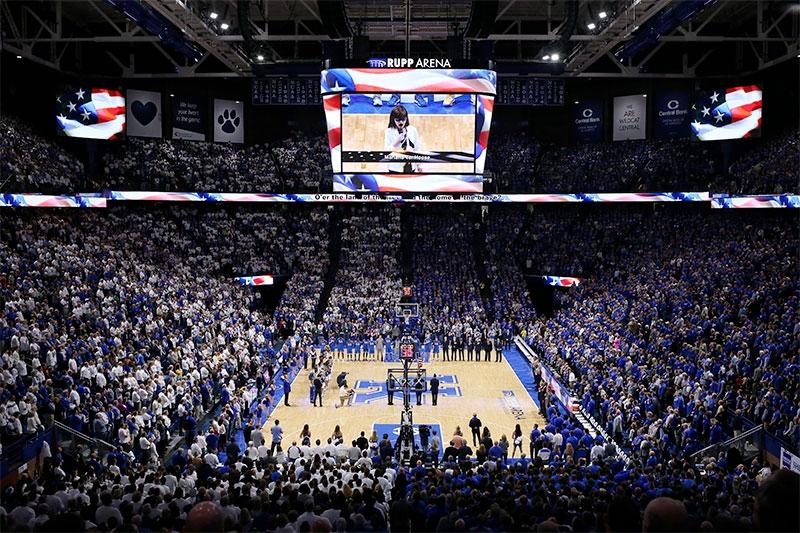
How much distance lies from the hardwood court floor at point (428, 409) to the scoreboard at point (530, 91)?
17.9 m

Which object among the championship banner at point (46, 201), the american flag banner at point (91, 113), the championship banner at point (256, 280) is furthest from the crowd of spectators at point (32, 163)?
the championship banner at point (256, 280)

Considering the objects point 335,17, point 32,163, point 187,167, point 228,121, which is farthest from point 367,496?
point 228,121

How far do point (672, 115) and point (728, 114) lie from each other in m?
5.81

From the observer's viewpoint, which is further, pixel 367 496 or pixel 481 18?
pixel 481 18

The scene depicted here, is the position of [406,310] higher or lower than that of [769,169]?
lower

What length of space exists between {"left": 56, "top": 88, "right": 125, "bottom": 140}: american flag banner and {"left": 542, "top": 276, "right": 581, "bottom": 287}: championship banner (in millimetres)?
27053

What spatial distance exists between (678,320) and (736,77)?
76.9ft

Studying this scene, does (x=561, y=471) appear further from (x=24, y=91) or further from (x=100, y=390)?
(x=24, y=91)

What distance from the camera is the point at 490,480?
38.4 feet

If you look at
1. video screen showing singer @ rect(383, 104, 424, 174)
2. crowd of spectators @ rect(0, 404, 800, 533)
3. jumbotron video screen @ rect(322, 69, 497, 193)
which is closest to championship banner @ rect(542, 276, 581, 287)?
jumbotron video screen @ rect(322, 69, 497, 193)

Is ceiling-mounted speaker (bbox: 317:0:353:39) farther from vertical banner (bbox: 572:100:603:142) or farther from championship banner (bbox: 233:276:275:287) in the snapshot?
vertical banner (bbox: 572:100:603:142)

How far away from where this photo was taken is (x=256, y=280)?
39938 millimetres

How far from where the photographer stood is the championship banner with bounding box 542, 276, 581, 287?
39.7m

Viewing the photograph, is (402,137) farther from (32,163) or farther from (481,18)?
(32,163)
